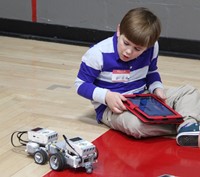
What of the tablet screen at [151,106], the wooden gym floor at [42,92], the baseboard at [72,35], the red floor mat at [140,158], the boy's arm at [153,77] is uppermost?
the boy's arm at [153,77]

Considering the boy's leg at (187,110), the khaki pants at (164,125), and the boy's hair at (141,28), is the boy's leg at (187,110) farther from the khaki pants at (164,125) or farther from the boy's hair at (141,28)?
the boy's hair at (141,28)

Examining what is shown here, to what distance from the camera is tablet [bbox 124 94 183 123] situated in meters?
1.79

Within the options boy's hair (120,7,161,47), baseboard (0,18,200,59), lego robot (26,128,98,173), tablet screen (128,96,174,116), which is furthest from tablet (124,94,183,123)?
baseboard (0,18,200,59)

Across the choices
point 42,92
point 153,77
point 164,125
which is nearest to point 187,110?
point 164,125

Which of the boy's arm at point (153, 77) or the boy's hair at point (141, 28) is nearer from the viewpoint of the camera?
the boy's hair at point (141, 28)

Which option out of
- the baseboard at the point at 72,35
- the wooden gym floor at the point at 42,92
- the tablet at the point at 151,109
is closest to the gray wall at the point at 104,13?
the baseboard at the point at 72,35

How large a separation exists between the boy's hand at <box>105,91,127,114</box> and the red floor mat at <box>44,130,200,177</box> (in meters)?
0.11

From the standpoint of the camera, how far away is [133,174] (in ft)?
Result: 5.07

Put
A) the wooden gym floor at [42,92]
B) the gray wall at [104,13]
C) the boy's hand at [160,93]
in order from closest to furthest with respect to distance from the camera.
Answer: the wooden gym floor at [42,92] → the boy's hand at [160,93] → the gray wall at [104,13]

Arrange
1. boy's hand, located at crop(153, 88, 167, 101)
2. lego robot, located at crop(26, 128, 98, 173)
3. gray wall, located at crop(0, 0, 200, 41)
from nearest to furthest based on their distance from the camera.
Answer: lego robot, located at crop(26, 128, 98, 173)
boy's hand, located at crop(153, 88, 167, 101)
gray wall, located at crop(0, 0, 200, 41)

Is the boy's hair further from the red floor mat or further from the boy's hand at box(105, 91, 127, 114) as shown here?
the red floor mat

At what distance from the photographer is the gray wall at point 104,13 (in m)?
3.30

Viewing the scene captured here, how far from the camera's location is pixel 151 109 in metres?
1.86

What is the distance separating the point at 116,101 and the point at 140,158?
0.89 ft
